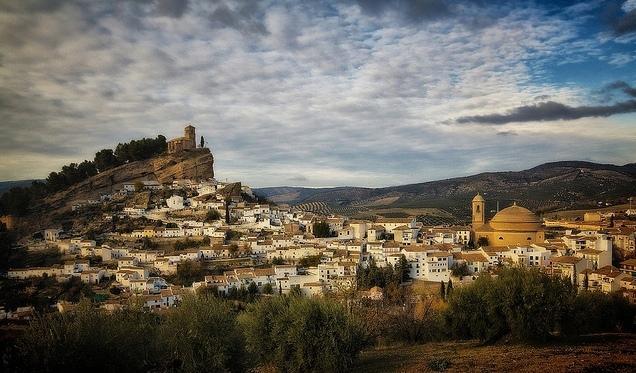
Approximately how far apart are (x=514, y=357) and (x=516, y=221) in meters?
30.2

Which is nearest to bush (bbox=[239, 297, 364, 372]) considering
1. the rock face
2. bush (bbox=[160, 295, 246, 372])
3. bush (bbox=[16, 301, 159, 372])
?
bush (bbox=[160, 295, 246, 372])

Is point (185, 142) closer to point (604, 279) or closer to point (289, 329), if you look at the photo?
point (604, 279)

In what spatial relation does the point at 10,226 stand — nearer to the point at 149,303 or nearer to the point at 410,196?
the point at 149,303

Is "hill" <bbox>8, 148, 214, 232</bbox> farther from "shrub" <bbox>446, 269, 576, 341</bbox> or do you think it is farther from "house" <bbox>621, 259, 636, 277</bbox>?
"shrub" <bbox>446, 269, 576, 341</bbox>

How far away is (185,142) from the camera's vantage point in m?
80.5

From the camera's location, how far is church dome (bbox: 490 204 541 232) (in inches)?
1747

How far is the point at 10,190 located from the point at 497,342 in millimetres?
70278

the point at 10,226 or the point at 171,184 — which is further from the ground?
the point at 171,184

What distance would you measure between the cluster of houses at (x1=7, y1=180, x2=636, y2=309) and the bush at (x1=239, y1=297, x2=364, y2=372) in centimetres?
1589

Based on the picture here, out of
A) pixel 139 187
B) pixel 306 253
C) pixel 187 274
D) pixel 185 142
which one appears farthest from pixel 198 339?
pixel 185 142

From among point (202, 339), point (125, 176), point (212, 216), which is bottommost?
point (202, 339)

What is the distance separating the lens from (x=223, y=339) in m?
15.0

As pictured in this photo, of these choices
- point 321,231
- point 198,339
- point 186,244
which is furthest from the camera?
point 321,231

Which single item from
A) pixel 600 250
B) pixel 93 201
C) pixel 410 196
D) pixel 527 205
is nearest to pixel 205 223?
pixel 93 201
